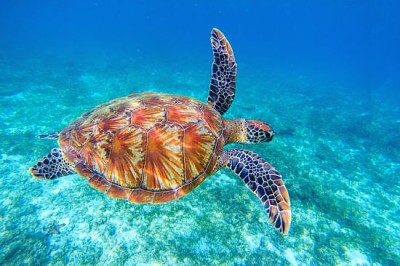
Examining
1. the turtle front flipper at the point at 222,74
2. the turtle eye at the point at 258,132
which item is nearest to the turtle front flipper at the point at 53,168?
the turtle front flipper at the point at 222,74

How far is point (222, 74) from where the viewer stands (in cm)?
476

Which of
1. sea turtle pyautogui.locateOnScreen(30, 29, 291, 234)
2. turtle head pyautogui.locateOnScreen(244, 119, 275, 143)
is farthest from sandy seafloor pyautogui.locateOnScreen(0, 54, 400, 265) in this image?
turtle head pyautogui.locateOnScreen(244, 119, 275, 143)

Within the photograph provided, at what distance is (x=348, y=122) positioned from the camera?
373 inches

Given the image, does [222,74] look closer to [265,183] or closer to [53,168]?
[265,183]

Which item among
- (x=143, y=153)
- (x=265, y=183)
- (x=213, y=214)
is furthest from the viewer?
(x=213, y=214)

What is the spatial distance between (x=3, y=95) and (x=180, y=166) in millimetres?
9253

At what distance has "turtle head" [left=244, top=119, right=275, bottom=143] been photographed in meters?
4.01

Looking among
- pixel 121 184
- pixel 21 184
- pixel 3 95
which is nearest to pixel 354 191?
pixel 121 184

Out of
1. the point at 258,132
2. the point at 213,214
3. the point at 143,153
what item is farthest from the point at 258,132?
the point at 143,153

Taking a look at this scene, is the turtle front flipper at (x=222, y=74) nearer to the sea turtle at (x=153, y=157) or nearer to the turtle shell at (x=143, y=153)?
the sea turtle at (x=153, y=157)

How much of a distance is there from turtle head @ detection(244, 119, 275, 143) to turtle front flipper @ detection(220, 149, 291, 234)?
0.45 metres

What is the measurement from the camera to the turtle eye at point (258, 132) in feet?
13.1

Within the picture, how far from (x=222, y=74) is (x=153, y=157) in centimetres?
265

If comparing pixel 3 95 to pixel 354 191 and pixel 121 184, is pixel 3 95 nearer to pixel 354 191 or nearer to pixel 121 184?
pixel 121 184
